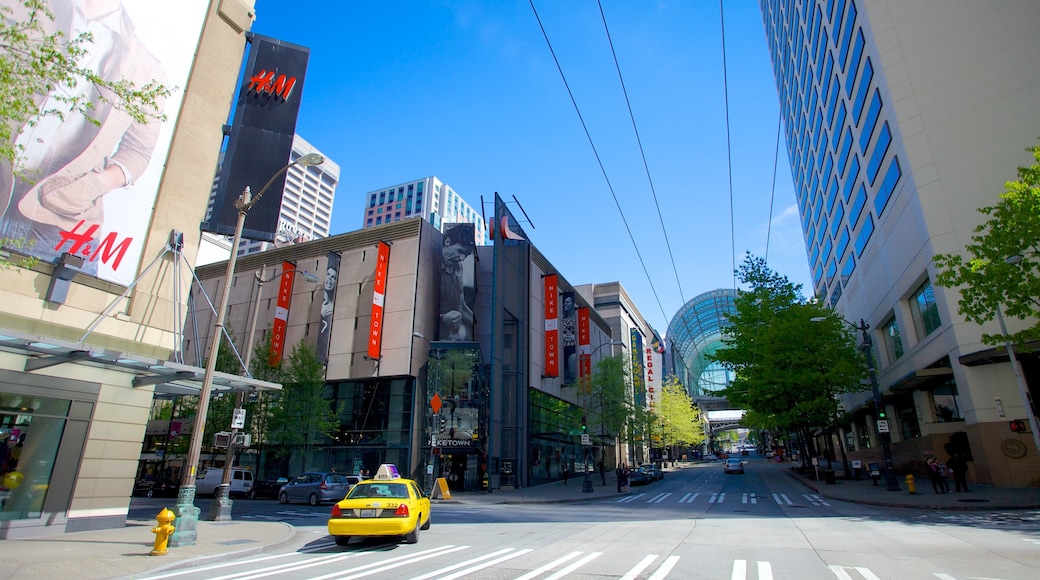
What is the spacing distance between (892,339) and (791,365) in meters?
8.93

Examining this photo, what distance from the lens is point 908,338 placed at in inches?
1257

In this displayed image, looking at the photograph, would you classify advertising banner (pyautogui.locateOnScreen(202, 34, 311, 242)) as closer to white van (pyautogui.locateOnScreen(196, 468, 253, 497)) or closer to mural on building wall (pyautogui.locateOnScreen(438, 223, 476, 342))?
mural on building wall (pyautogui.locateOnScreen(438, 223, 476, 342))

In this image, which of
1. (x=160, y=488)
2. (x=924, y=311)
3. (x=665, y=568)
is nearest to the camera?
(x=665, y=568)

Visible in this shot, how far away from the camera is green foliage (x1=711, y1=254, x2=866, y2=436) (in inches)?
1330

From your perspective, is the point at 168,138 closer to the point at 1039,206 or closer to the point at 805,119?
the point at 1039,206

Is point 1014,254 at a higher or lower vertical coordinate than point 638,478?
higher

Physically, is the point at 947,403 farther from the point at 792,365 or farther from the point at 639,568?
the point at 639,568

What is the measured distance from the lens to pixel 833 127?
141ft

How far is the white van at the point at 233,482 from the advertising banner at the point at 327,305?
856 cm

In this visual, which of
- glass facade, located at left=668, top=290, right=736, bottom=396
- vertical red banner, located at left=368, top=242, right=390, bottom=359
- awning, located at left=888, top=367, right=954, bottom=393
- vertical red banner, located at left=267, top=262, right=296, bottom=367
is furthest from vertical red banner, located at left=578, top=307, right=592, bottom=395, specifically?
glass facade, located at left=668, top=290, right=736, bottom=396

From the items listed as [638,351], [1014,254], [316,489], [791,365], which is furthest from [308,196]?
[1014,254]

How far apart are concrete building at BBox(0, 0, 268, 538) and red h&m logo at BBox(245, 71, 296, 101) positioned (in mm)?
1224

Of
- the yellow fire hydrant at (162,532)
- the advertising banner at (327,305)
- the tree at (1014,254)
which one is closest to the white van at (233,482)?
the advertising banner at (327,305)

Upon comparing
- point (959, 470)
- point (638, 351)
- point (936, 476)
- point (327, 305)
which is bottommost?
point (936, 476)
